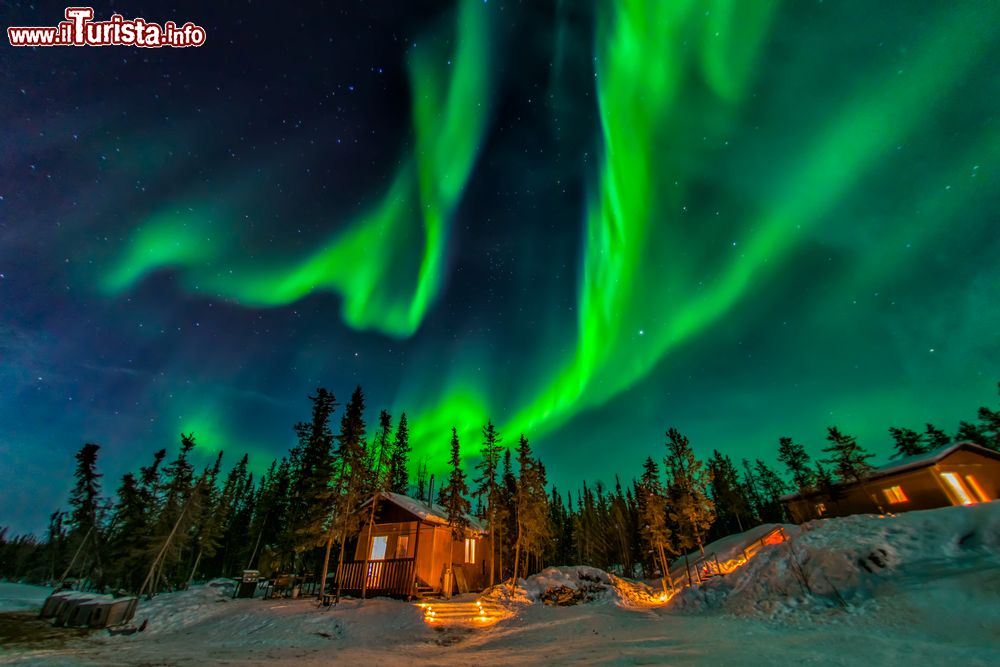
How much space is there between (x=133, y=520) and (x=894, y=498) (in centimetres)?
6763

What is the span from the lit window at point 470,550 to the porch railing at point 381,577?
1003cm

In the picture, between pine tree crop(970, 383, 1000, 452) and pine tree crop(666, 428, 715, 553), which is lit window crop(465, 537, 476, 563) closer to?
pine tree crop(666, 428, 715, 553)

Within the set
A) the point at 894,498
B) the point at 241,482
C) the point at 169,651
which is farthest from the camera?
the point at 241,482

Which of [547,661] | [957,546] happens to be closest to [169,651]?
[547,661]

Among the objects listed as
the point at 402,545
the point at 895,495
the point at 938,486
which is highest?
the point at 895,495

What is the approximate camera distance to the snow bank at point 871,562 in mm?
11492

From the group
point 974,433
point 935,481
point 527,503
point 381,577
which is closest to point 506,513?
point 527,503

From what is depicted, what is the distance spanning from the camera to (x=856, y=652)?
7688 millimetres

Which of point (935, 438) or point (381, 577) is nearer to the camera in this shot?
point (381, 577)

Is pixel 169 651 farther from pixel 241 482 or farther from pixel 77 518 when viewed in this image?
pixel 241 482

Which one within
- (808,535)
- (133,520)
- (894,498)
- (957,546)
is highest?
(133,520)

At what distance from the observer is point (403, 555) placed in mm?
28984

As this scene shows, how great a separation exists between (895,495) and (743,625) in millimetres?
31517

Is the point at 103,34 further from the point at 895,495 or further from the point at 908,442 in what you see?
the point at 908,442
